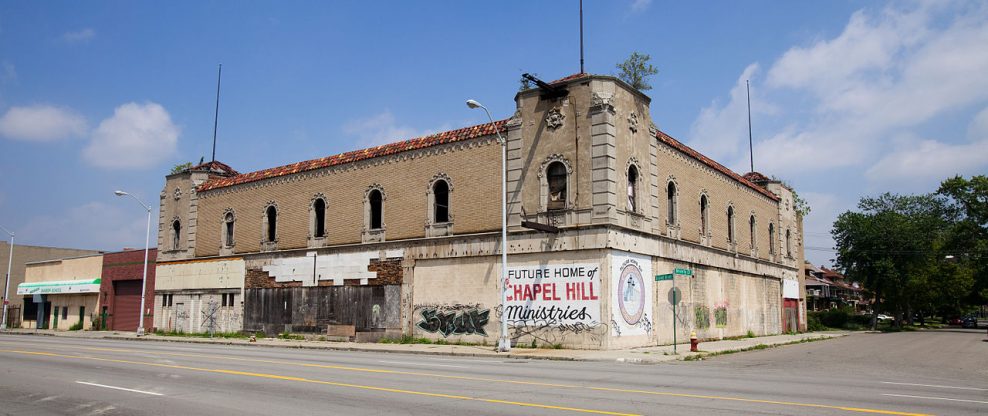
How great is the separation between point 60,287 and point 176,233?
14.3 metres

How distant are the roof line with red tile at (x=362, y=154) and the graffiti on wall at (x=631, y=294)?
709 cm

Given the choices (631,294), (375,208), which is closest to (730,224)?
(631,294)

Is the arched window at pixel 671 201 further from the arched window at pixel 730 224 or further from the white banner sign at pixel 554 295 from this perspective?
the arched window at pixel 730 224

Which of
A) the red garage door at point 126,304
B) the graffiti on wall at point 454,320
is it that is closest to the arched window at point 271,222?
the graffiti on wall at point 454,320

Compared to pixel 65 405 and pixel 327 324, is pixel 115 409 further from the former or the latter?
pixel 327 324

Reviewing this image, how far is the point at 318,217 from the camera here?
36.8 meters

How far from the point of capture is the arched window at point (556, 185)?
27797 mm

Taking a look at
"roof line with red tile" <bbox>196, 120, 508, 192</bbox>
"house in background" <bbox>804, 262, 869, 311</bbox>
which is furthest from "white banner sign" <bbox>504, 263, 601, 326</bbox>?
"house in background" <bbox>804, 262, 869, 311</bbox>

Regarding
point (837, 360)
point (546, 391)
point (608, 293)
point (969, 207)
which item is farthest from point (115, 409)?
point (969, 207)

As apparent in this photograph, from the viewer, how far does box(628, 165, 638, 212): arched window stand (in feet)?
93.3

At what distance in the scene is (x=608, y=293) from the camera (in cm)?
2586

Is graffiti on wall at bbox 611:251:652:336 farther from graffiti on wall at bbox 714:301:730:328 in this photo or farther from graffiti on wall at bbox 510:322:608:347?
graffiti on wall at bbox 714:301:730:328

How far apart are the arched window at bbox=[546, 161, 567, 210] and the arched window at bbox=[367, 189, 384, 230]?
380 inches

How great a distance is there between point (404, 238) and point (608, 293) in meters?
10.6
